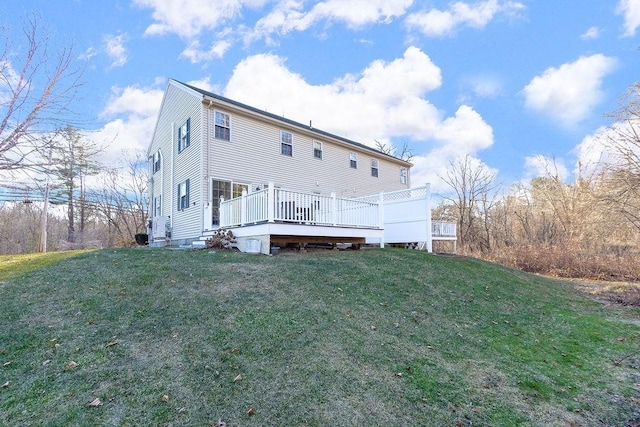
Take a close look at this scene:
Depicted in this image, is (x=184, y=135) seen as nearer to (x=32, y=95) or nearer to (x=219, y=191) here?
(x=219, y=191)

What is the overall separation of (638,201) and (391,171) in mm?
10936

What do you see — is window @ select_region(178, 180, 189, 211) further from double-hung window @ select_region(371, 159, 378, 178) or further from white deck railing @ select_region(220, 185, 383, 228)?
double-hung window @ select_region(371, 159, 378, 178)

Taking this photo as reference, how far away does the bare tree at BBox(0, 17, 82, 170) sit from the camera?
4.15 metres

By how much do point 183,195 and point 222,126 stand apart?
3017 millimetres

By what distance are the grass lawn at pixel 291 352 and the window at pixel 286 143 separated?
786 centimetres

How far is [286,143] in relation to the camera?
13570 mm

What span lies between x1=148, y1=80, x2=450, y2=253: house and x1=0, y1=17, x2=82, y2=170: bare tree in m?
4.18

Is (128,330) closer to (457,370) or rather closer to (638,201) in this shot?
(457,370)

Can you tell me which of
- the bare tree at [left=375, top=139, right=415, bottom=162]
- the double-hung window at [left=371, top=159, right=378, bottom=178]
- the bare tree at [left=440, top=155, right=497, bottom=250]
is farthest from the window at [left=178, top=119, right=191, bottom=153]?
the bare tree at [left=375, top=139, right=415, bottom=162]

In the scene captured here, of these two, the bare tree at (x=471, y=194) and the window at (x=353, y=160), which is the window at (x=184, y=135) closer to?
the window at (x=353, y=160)

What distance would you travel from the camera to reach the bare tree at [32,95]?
4.15 m

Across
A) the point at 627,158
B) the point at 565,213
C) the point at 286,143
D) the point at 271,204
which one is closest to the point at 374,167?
the point at 286,143

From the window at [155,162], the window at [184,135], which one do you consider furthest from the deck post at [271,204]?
the window at [155,162]

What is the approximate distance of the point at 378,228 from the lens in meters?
10.7
